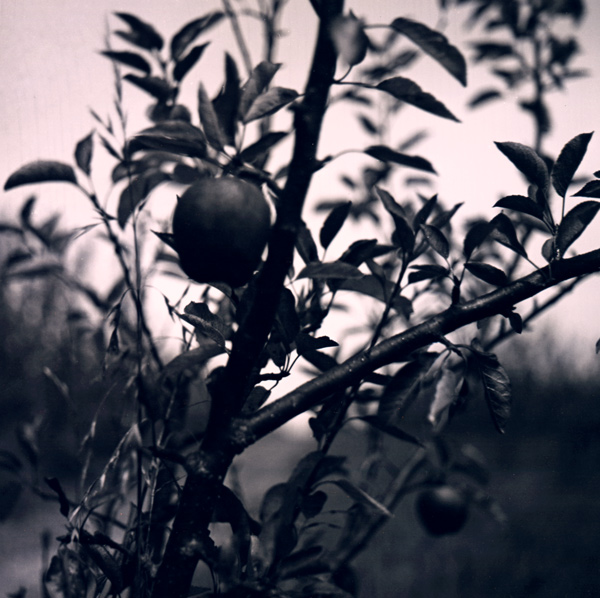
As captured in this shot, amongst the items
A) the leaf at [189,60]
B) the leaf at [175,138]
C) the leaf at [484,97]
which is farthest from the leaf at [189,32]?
the leaf at [484,97]

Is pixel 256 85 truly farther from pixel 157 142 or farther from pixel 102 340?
pixel 102 340

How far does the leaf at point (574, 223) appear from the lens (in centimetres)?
62

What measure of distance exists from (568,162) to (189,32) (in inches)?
25.8

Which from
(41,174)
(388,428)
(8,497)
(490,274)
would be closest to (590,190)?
(490,274)

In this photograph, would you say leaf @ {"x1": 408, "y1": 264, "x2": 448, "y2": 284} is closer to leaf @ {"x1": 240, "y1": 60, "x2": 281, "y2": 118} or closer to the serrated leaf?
leaf @ {"x1": 240, "y1": 60, "x2": 281, "y2": 118}

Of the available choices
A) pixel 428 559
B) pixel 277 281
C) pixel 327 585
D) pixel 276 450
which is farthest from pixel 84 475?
pixel 276 450

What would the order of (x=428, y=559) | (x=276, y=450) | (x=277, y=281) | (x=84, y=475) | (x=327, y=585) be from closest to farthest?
(x=277, y=281)
(x=327, y=585)
(x=84, y=475)
(x=428, y=559)
(x=276, y=450)

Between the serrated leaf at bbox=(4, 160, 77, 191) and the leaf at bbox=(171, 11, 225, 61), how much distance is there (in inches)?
11.0

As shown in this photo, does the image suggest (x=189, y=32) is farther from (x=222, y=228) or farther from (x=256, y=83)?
(x=222, y=228)

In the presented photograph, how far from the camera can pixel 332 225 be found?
2.40ft

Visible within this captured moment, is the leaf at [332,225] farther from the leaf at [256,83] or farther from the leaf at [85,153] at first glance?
the leaf at [85,153]

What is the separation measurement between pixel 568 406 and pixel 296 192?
295 inches

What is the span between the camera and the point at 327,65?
0.53 metres

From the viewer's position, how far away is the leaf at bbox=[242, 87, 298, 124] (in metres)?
0.57
